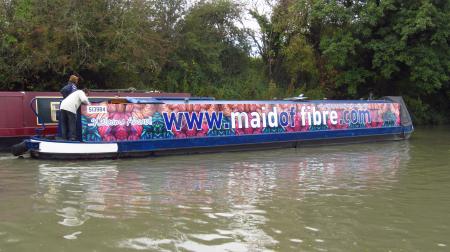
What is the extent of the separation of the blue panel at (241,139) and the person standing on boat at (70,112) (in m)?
1.08

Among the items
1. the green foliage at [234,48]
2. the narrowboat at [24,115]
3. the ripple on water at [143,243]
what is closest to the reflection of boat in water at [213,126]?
the narrowboat at [24,115]

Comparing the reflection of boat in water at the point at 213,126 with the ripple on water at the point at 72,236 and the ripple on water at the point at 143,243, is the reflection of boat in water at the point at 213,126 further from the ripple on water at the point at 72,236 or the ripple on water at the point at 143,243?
the ripple on water at the point at 143,243

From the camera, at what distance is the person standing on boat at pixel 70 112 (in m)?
11.3

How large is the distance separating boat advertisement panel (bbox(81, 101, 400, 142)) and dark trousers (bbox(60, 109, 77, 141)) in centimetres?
20

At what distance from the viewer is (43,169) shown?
391 inches

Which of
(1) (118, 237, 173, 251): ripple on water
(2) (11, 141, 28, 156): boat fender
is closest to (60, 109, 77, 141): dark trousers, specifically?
(2) (11, 141, 28, 156): boat fender

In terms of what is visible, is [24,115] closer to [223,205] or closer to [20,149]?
[20,149]

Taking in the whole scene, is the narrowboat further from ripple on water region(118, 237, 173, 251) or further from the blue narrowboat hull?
ripple on water region(118, 237, 173, 251)

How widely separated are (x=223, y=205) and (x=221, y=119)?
273 inches

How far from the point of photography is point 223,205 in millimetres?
6863

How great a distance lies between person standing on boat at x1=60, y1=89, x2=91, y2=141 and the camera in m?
11.3

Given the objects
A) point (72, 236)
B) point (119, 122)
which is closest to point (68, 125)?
point (119, 122)

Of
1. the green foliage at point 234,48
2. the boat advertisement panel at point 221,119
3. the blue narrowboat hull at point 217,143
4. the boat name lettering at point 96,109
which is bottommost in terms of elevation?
the blue narrowboat hull at point 217,143

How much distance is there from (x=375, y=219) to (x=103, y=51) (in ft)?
43.2
